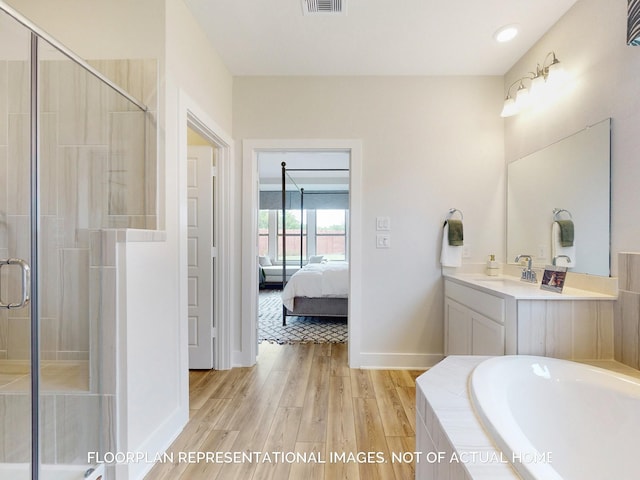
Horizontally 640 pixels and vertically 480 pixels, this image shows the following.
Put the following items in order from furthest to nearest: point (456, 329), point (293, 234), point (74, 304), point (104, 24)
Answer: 1. point (293, 234)
2. point (456, 329)
3. point (104, 24)
4. point (74, 304)

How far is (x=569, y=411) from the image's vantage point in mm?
1216

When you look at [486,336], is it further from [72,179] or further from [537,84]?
[72,179]

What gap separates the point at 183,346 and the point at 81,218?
914 mm

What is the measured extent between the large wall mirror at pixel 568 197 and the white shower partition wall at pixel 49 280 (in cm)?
252

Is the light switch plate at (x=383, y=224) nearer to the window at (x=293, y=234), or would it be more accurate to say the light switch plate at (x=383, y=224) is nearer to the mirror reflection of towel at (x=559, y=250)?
the mirror reflection of towel at (x=559, y=250)

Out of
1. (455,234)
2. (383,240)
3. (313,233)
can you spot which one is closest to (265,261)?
(313,233)

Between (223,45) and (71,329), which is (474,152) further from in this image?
(71,329)

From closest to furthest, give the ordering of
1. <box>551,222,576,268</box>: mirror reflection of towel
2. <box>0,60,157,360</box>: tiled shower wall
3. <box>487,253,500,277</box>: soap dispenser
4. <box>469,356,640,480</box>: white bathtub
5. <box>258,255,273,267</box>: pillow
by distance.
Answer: <box>469,356,640,480</box>: white bathtub < <box>0,60,157,360</box>: tiled shower wall < <box>551,222,576,268</box>: mirror reflection of towel < <box>487,253,500,277</box>: soap dispenser < <box>258,255,273,267</box>: pillow

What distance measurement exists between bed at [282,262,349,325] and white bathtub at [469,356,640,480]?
2.62m

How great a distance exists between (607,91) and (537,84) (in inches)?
21.9

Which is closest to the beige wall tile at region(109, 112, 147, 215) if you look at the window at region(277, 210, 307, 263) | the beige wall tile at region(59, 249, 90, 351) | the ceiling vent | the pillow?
the beige wall tile at region(59, 249, 90, 351)

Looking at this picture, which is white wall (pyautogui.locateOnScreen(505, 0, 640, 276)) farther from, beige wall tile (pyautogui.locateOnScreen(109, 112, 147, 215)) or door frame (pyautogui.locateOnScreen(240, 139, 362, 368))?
beige wall tile (pyautogui.locateOnScreen(109, 112, 147, 215))

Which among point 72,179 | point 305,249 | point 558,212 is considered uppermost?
point 72,179

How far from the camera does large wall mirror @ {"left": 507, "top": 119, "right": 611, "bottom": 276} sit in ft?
5.43
